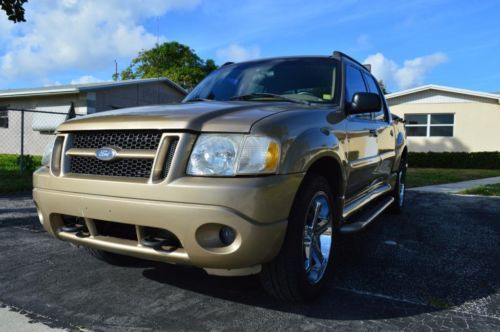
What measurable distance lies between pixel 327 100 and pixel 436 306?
5.67 ft

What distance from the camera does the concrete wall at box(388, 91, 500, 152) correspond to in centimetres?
2033

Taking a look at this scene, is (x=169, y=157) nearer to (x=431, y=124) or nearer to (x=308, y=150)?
(x=308, y=150)

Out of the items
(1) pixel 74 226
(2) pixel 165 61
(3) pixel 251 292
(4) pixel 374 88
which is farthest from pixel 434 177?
(2) pixel 165 61

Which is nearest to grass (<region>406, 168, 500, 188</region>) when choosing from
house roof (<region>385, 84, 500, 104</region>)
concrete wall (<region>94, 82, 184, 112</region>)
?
house roof (<region>385, 84, 500, 104</region>)

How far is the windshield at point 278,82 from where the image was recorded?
3.57 metres

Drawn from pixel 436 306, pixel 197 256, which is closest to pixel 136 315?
pixel 197 256

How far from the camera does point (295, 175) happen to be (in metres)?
2.41

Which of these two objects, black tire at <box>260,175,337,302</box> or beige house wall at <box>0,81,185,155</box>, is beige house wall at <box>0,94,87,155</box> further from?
black tire at <box>260,175,337,302</box>

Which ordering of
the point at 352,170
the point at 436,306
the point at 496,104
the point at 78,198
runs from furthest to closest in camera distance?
A: the point at 496,104
the point at 352,170
the point at 436,306
the point at 78,198

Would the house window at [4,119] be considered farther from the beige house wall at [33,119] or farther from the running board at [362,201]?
the running board at [362,201]

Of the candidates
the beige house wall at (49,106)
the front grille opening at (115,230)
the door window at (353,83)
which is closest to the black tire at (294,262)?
the front grille opening at (115,230)

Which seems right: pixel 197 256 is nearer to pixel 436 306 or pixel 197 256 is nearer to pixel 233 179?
pixel 233 179

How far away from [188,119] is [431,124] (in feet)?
69.7

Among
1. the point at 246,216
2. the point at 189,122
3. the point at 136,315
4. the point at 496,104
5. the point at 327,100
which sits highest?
the point at 496,104
